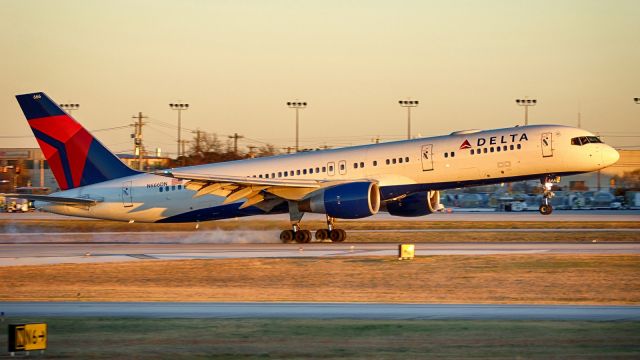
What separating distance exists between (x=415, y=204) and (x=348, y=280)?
691 inches

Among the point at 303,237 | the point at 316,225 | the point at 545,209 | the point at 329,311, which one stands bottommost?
the point at 329,311

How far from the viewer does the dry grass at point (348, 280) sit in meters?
26.1

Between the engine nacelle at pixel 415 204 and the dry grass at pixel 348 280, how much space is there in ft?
37.8

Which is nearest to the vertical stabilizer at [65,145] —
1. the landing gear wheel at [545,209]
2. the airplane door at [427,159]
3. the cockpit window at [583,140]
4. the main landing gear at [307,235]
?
the main landing gear at [307,235]

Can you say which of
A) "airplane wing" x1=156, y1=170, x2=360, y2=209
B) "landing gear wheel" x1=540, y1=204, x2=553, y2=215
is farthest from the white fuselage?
"landing gear wheel" x1=540, y1=204, x2=553, y2=215

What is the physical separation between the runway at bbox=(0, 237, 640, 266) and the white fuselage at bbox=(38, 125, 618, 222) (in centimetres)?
273

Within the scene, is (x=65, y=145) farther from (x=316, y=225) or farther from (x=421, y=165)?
(x=421, y=165)

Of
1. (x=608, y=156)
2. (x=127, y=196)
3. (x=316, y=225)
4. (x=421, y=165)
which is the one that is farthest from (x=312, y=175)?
(x=608, y=156)

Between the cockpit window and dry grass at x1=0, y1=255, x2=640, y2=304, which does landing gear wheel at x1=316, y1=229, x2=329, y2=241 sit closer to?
dry grass at x1=0, y1=255, x2=640, y2=304

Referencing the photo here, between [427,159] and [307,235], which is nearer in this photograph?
[427,159]

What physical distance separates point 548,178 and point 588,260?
10.9 m

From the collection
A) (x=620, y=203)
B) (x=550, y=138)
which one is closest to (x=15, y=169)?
(x=620, y=203)

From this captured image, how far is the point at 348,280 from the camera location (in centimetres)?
2934

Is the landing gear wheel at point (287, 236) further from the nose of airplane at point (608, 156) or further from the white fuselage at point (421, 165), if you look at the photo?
the nose of airplane at point (608, 156)
